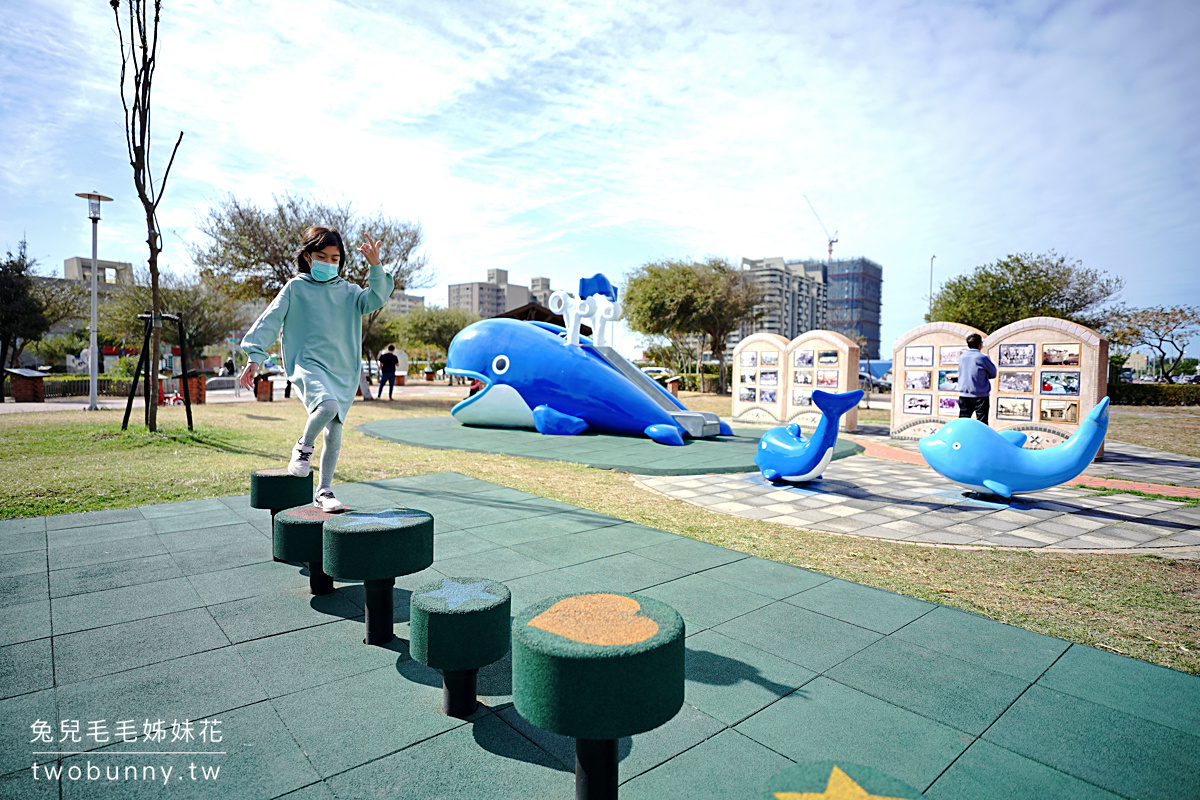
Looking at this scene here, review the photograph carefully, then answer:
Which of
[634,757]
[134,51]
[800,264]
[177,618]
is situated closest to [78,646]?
[177,618]

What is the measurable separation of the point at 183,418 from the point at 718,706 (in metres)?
14.9

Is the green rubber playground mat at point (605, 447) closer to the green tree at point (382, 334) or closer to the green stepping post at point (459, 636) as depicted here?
the green stepping post at point (459, 636)

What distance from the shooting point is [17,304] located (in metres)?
22.2

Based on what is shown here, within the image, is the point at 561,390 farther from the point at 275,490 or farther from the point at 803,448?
the point at 275,490

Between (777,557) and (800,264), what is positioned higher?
(800,264)

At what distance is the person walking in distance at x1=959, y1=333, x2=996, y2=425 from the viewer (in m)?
8.71

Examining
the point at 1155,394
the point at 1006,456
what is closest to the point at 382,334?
the point at 1006,456

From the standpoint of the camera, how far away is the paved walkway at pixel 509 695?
2041mm

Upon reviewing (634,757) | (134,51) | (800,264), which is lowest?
(634,757)

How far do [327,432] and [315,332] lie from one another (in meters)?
0.64

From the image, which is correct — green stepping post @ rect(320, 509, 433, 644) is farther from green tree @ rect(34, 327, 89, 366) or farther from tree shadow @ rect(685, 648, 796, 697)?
green tree @ rect(34, 327, 89, 366)

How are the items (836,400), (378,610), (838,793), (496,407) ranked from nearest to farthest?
1. (838,793)
2. (378,610)
3. (836,400)
4. (496,407)

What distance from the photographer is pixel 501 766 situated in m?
2.08

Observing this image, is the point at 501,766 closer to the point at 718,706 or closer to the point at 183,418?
the point at 718,706
